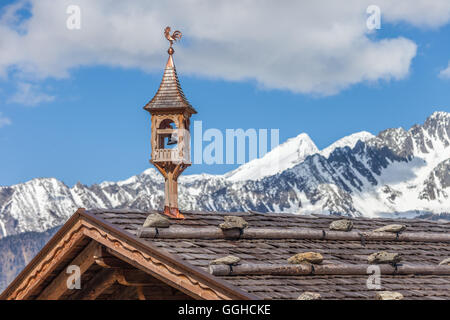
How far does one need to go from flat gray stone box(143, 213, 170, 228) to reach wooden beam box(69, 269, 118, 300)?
5.41ft

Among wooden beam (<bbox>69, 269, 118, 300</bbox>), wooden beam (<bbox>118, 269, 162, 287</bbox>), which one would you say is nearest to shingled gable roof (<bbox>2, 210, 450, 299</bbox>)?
wooden beam (<bbox>69, 269, 118, 300</bbox>)

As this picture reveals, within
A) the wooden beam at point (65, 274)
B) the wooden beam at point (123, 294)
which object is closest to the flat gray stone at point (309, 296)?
the wooden beam at point (65, 274)

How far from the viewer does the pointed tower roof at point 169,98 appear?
12.7 m

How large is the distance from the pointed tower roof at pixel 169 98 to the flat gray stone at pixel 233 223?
214cm

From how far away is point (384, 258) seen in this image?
11.4 meters

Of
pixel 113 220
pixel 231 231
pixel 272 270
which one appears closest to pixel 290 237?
pixel 231 231

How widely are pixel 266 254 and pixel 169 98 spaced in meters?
3.35

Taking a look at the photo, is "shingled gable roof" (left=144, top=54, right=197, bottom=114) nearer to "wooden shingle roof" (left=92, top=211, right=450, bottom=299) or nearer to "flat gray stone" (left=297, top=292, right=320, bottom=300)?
"wooden shingle roof" (left=92, top=211, right=450, bottom=299)

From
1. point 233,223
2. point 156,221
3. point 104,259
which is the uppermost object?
point 233,223

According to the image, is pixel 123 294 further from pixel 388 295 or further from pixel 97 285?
pixel 388 295

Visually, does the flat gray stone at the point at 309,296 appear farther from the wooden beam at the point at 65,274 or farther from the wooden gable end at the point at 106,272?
the wooden beam at the point at 65,274

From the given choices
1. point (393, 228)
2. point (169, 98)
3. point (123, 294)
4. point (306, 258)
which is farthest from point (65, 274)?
point (393, 228)

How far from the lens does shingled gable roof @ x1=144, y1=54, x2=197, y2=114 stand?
41.8 ft

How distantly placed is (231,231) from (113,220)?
1654 millimetres
